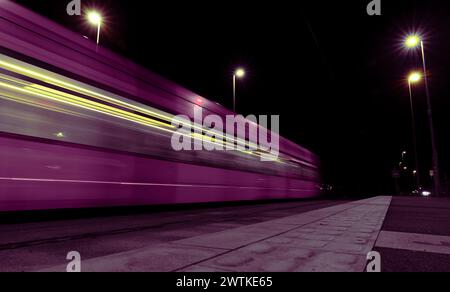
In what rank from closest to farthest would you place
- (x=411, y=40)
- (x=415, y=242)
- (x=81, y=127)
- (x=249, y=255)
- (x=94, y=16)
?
(x=249, y=255) < (x=415, y=242) < (x=81, y=127) < (x=94, y=16) < (x=411, y=40)

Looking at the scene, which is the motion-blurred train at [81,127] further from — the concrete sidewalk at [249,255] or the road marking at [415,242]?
the road marking at [415,242]

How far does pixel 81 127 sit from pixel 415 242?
5.46 meters

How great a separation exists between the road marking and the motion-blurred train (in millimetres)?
4662

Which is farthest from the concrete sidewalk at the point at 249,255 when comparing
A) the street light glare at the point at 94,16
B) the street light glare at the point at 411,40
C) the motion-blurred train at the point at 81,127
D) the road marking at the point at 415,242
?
the street light glare at the point at 411,40

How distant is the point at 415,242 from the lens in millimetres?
3994

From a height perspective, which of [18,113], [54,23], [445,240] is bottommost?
[445,240]

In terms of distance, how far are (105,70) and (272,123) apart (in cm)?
889

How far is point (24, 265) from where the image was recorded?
8.55 feet

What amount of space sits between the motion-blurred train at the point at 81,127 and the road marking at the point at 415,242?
466cm

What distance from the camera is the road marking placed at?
3.58 metres

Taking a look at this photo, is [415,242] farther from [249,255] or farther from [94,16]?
[94,16]

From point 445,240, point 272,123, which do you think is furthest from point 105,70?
point 272,123

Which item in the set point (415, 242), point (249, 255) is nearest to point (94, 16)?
point (249, 255)
